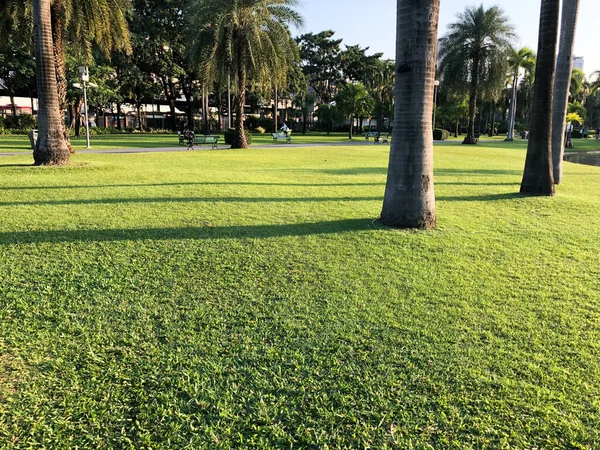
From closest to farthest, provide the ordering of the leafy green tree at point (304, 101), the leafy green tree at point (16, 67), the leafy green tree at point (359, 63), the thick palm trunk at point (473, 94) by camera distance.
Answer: the leafy green tree at point (16, 67) < the thick palm trunk at point (473, 94) < the leafy green tree at point (304, 101) < the leafy green tree at point (359, 63)

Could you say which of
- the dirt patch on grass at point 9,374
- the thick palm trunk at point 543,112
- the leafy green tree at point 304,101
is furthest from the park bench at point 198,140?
the leafy green tree at point 304,101

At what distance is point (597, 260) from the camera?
17.3 feet

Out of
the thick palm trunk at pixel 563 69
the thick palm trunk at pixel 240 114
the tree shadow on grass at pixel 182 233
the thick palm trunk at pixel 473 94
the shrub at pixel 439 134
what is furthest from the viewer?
the shrub at pixel 439 134

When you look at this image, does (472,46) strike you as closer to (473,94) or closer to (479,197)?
(473,94)

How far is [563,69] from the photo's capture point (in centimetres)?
1104

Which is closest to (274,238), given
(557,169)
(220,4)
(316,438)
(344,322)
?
(344,322)

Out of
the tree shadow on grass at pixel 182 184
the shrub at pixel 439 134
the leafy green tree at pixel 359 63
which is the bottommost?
the tree shadow on grass at pixel 182 184

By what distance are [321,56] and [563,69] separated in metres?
60.0

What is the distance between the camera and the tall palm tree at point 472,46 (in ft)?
117

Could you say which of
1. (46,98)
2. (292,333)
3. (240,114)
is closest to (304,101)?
(240,114)

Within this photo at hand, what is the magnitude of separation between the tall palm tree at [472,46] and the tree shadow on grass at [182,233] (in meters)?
34.1

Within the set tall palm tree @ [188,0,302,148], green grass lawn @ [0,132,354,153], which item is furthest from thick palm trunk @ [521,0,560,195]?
green grass lawn @ [0,132,354,153]

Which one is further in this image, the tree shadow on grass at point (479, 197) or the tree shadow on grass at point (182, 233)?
the tree shadow on grass at point (479, 197)

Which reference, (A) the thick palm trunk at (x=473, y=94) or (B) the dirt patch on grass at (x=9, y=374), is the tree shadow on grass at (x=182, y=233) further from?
(A) the thick palm trunk at (x=473, y=94)
